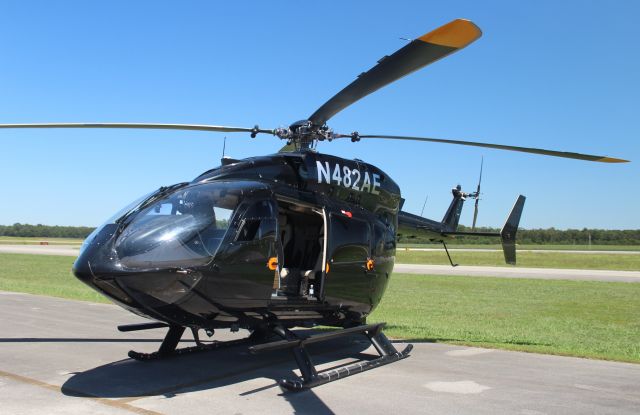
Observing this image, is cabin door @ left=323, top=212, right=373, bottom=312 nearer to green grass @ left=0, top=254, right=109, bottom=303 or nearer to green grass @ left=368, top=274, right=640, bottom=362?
green grass @ left=368, top=274, right=640, bottom=362

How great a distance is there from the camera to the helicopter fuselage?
606 centimetres

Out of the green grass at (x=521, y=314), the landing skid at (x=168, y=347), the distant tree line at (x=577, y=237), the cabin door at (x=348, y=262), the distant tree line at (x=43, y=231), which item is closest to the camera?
the cabin door at (x=348, y=262)

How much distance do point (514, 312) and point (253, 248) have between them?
1294 cm

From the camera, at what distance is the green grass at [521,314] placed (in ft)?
36.1

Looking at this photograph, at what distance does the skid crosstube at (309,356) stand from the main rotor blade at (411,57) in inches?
127

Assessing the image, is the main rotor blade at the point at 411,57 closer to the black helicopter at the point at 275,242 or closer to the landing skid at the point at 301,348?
the black helicopter at the point at 275,242

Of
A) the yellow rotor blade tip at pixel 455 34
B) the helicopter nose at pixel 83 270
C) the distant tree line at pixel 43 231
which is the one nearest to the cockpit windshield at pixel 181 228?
the helicopter nose at pixel 83 270

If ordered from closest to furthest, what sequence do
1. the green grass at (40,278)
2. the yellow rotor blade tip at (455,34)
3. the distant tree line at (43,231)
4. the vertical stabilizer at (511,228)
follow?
the yellow rotor blade tip at (455,34)
the vertical stabilizer at (511,228)
the green grass at (40,278)
the distant tree line at (43,231)

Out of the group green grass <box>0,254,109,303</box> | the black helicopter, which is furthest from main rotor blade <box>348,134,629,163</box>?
green grass <box>0,254,109,303</box>

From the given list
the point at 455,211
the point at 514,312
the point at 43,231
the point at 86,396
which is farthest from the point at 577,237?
the point at 43,231

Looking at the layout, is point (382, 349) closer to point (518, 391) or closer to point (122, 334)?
point (518, 391)

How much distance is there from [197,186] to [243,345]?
12.5 feet

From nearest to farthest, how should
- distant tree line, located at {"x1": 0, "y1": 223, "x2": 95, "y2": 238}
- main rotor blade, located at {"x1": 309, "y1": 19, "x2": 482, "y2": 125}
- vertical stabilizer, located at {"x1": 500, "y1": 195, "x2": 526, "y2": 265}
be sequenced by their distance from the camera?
1. main rotor blade, located at {"x1": 309, "y1": 19, "x2": 482, "y2": 125}
2. vertical stabilizer, located at {"x1": 500, "y1": 195, "x2": 526, "y2": 265}
3. distant tree line, located at {"x1": 0, "y1": 223, "x2": 95, "y2": 238}

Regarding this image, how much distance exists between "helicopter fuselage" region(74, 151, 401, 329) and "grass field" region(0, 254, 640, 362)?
317 cm
